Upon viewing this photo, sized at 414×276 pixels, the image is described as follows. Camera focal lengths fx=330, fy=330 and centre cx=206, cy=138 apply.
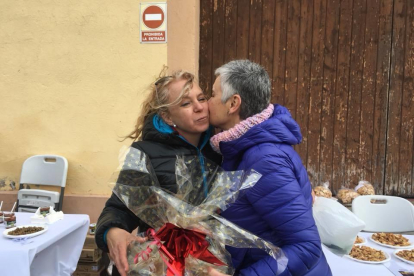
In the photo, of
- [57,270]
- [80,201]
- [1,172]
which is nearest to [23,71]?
[1,172]

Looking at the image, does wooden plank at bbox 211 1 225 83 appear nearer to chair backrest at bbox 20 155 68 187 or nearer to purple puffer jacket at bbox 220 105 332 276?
chair backrest at bbox 20 155 68 187

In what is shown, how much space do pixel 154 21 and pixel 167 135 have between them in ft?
7.83

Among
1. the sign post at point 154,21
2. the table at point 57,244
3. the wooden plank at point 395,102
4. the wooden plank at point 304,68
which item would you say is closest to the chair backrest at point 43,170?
the table at point 57,244

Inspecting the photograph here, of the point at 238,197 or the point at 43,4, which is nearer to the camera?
the point at 238,197

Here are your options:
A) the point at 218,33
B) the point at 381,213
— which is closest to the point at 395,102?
the point at 381,213

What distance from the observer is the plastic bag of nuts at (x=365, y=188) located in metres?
3.56

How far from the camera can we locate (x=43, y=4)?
3.58m

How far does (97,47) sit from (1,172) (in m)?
1.81

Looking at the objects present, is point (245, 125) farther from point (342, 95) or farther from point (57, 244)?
point (342, 95)

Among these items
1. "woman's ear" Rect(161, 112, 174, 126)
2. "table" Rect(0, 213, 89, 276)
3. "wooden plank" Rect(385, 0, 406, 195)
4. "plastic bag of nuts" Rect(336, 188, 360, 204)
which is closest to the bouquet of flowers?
"woman's ear" Rect(161, 112, 174, 126)

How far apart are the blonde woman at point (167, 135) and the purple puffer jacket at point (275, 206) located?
285mm

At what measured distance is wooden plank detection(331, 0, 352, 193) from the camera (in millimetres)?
3683

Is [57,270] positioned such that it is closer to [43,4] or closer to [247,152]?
[247,152]

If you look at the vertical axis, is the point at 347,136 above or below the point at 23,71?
below
